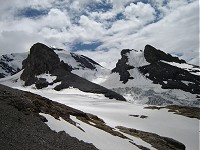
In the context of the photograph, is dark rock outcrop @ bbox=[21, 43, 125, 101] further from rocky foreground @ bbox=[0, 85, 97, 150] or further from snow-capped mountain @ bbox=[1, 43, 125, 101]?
rocky foreground @ bbox=[0, 85, 97, 150]

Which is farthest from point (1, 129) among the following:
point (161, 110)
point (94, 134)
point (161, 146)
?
point (161, 110)

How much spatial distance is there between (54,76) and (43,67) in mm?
16107

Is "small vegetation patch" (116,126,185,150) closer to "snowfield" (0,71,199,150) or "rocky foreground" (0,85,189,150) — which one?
"snowfield" (0,71,199,150)

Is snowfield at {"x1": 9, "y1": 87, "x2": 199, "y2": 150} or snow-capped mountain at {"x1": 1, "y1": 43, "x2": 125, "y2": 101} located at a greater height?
snow-capped mountain at {"x1": 1, "y1": 43, "x2": 125, "y2": 101}

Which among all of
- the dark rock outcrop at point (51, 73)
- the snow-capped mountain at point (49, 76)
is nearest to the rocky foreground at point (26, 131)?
the snow-capped mountain at point (49, 76)

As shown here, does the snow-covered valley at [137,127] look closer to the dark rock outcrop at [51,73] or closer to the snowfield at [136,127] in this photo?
the snowfield at [136,127]

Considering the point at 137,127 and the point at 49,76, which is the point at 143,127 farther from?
the point at 49,76

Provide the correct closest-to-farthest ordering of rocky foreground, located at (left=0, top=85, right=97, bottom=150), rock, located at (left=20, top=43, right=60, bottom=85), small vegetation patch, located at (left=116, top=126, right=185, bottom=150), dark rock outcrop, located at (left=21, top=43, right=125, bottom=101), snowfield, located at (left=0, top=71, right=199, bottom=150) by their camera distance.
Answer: rocky foreground, located at (left=0, top=85, right=97, bottom=150)
snowfield, located at (left=0, top=71, right=199, bottom=150)
small vegetation patch, located at (left=116, top=126, right=185, bottom=150)
dark rock outcrop, located at (left=21, top=43, right=125, bottom=101)
rock, located at (left=20, top=43, right=60, bottom=85)

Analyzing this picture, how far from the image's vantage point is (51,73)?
162 m

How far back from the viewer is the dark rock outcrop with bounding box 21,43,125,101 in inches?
5443

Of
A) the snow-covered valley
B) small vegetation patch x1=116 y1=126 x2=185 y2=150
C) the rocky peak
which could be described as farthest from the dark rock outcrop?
small vegetation patch x1=116 y1=126 x2=185 y2=150

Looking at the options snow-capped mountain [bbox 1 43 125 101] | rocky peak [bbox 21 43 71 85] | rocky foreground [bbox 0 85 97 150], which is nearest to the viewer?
rocky foreground [bbox 0 85 97 150]

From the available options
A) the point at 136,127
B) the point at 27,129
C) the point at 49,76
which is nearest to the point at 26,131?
the point at 27,129

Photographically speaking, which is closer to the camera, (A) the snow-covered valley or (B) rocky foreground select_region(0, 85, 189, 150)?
(B) rocky foreground select_region(0, 85, 189, 150)
